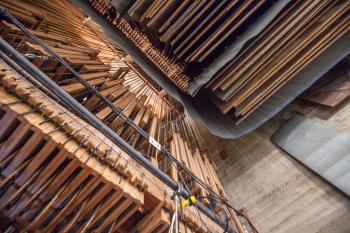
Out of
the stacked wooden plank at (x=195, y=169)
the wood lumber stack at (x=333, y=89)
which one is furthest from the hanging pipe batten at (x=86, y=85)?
the wood lumber stack at (x=333, y=89)

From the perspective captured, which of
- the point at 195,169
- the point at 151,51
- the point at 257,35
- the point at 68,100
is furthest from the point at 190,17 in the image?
the point at 68,100

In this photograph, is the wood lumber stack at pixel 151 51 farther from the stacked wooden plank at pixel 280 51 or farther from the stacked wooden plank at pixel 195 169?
the stacked wooden plank at pixel 195 169

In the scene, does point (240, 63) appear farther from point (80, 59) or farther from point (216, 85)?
point (80, 59)

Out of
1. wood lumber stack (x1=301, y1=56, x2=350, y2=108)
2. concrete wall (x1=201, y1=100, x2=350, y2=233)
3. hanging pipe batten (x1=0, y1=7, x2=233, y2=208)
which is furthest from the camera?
wood lumber stack (x1=301, y1=56, x2=350, y2=108)

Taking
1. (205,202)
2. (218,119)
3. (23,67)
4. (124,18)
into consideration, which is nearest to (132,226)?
(205,202)

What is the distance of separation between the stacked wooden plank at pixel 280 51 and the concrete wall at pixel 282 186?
2.02ft

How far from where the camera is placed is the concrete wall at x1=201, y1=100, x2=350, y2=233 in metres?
2.50

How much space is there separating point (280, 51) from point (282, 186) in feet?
5.68

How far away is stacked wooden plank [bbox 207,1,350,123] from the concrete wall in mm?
615

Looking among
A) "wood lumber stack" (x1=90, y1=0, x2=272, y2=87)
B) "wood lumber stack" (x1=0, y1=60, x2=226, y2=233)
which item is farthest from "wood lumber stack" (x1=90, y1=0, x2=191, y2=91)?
"wood lumber stack" (x1=0, y1=60, x2=226, y2=233)

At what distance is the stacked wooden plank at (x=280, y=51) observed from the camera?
296cm

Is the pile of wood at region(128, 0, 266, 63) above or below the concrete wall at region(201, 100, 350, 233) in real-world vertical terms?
above

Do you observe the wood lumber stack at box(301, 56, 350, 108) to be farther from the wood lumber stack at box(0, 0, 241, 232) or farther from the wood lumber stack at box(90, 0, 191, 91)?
the wood lumber stack at box(0, 0, 241, 232)

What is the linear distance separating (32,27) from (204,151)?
310 cm
